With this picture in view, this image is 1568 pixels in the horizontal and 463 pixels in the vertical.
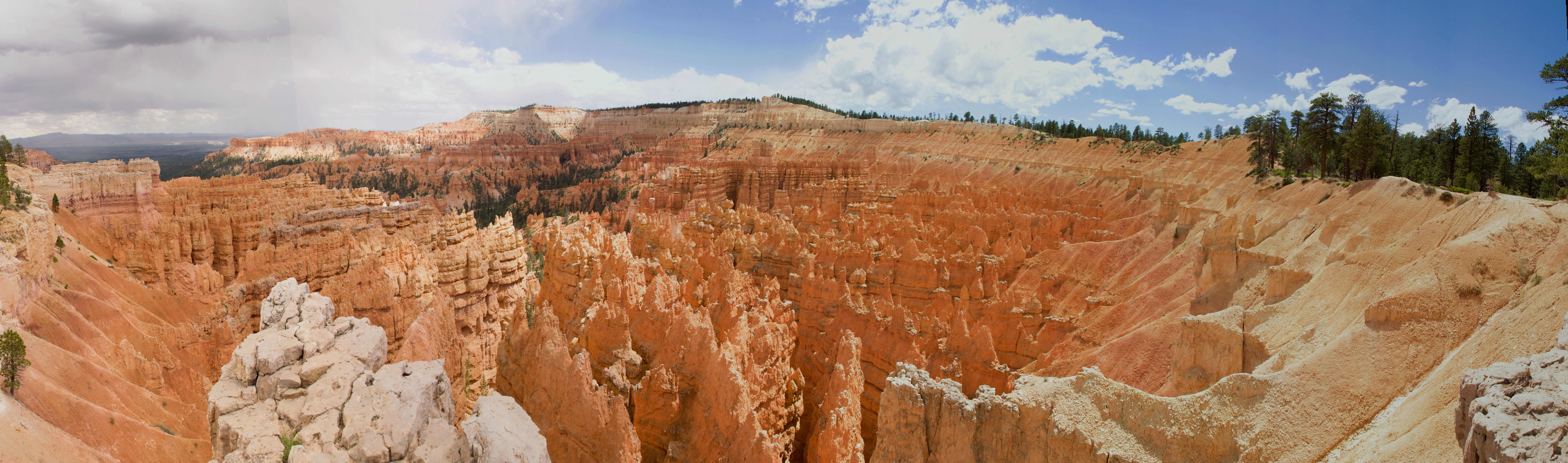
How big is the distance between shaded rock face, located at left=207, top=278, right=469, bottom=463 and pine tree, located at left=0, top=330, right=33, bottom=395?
5.71 m

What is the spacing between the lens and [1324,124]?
94.3ft

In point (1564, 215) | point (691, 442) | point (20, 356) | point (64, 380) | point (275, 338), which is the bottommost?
point (691, 442)

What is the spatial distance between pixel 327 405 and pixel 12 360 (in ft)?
27.9

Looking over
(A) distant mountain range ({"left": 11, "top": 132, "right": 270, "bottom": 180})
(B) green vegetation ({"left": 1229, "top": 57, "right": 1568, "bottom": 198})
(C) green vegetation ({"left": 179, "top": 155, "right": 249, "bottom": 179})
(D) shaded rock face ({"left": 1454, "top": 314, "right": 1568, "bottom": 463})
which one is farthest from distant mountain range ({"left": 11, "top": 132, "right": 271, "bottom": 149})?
(B) green vegetation ({"left": 1229, "top": 57, "right": 1568, "bottom": 198})

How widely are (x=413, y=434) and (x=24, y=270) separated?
14.4m

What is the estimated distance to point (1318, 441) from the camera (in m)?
7.70

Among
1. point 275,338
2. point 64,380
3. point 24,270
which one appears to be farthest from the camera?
point 24,270

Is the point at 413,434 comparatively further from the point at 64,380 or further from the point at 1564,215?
the point at 1564,215

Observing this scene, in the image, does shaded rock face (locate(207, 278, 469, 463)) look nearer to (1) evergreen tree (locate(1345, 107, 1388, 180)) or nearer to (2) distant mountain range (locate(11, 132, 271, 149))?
(2) distant mountain range (locate(11, 132, 271, 149))

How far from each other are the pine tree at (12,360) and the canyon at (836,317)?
0.90 feet

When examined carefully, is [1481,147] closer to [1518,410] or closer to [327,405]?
[1518,410]

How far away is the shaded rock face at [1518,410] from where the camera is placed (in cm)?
448

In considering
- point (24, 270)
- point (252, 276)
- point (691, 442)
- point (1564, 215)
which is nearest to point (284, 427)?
point (691, 442)

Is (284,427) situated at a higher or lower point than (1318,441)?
higher
